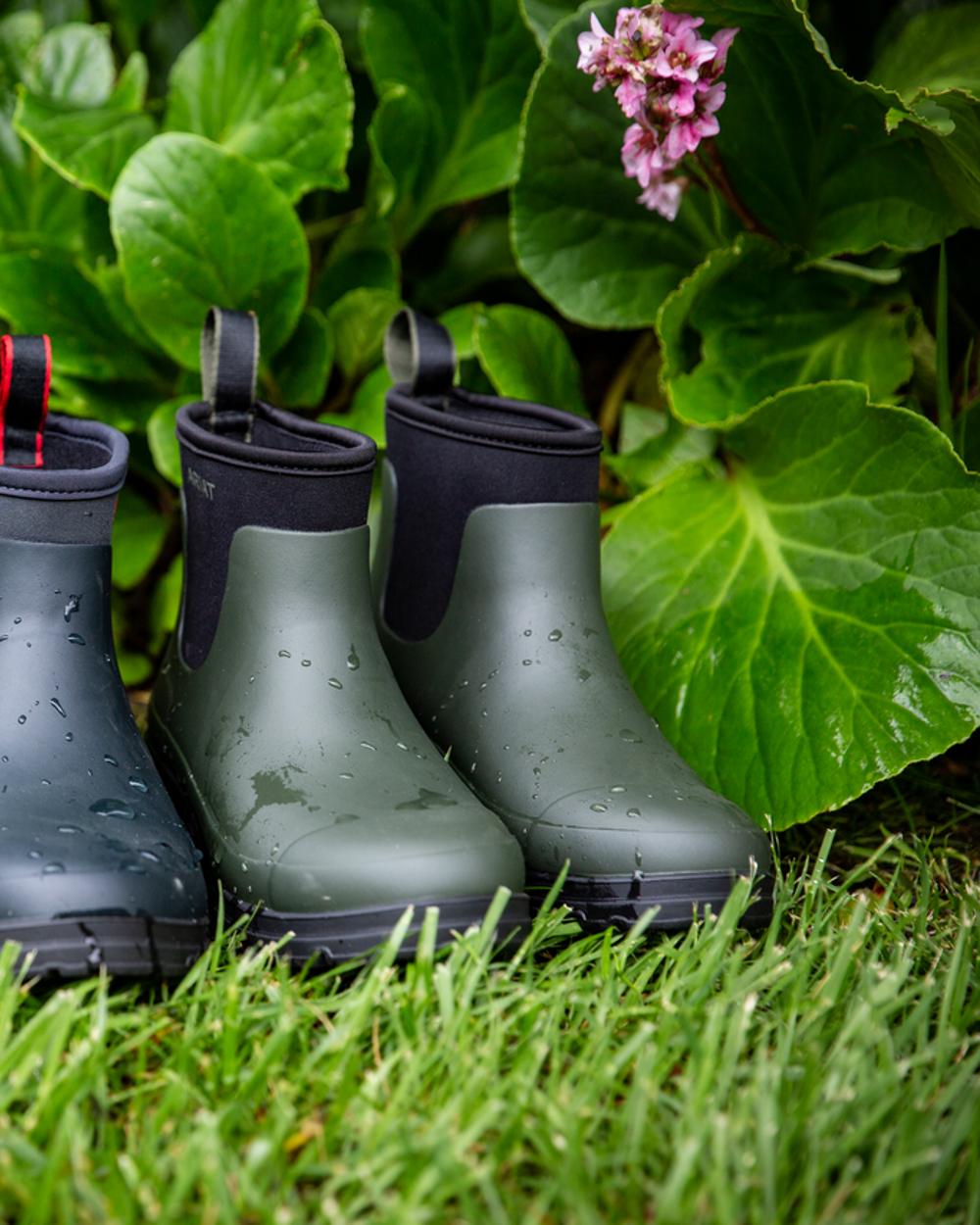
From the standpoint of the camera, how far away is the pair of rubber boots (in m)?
1.00

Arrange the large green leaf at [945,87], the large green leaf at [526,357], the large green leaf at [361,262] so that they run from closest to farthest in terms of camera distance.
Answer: the large green leaf at [945,87], the large green leaf at [526,357], the large green leaf at [361,262]

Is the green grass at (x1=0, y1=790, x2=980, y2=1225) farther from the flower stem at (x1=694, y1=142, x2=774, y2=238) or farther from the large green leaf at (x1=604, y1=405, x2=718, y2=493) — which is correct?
the flower stem at (x1=694, y1=142, x2=774, y2=238)

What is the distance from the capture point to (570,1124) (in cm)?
78

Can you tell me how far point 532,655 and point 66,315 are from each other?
36.7 inches

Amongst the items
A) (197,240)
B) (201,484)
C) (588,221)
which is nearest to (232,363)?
(201,484)

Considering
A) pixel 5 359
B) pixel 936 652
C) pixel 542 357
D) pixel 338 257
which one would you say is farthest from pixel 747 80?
pixel 5 359

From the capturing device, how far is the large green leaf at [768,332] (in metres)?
1.60

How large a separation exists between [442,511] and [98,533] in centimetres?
35

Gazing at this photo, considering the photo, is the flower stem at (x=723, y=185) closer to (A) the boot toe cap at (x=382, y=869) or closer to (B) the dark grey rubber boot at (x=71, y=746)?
(B) the dark grey rubber boot at (x=71, y=746)

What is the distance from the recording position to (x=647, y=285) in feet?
5.78

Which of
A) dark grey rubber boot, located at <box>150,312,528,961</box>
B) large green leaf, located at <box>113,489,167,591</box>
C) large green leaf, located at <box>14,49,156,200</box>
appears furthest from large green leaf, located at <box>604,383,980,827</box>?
large green leaf, located at <box>14,49,156,200</box>

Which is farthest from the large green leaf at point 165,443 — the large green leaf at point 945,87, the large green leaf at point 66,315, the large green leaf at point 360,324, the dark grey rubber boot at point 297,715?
the large green leaf at point 945,87

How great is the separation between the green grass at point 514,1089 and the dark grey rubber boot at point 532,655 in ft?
0.21

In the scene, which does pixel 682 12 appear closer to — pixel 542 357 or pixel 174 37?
pixel 542 357
